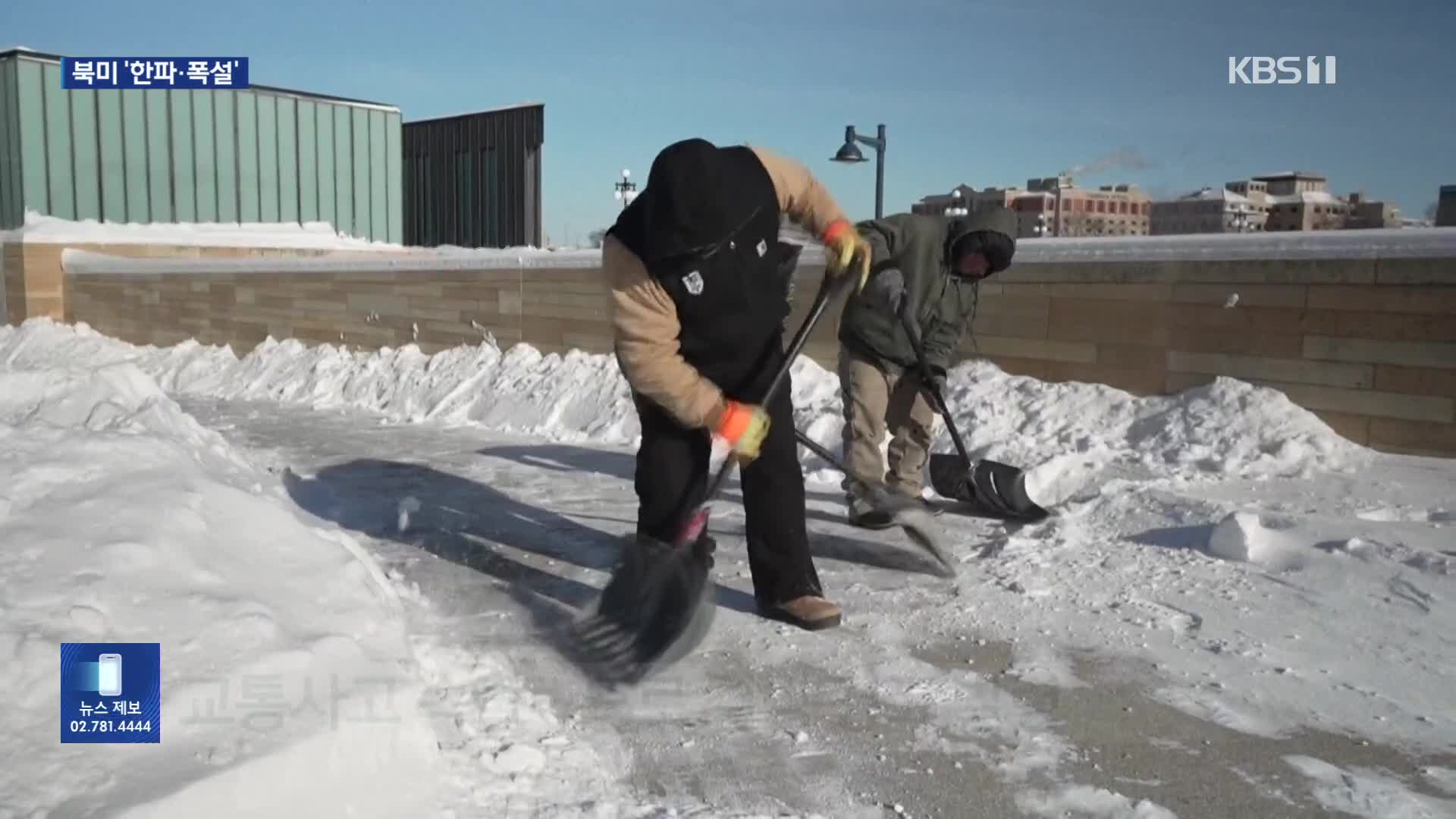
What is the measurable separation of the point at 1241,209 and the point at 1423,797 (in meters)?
11.5

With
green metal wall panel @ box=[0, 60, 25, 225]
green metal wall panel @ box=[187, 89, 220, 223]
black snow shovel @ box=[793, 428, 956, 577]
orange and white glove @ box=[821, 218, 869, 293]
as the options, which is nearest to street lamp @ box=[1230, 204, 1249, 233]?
black snow shovel @ box=[793, 428, 956, 577]

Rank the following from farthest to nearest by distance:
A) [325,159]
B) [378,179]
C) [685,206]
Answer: [378,179] → [325,159] → [685,206]

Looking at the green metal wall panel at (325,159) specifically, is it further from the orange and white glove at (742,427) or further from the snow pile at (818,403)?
the orange and white glove at (742,427)

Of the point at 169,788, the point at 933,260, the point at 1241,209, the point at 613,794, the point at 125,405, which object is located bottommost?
the point at 613,794

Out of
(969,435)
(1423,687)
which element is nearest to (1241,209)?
(969,435)

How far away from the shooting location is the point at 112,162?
15.9m

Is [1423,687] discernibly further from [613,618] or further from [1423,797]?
[613,618]

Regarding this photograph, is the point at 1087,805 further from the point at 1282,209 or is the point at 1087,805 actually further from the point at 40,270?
the point at 40,270

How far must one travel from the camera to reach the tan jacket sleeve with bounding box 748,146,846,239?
3.62m

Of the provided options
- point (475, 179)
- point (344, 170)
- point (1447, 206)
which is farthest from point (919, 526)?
point (475, 179)

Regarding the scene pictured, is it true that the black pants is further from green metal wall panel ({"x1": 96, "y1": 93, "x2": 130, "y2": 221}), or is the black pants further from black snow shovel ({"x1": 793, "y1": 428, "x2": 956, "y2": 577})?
green metal wall panel ({"x1": 96, "y1": 93, "x2": 130, "y2": 221})

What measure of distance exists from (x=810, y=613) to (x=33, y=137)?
16212 millimetres

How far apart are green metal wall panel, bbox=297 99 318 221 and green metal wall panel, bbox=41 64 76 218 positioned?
3.14 meters

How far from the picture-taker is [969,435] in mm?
5914
